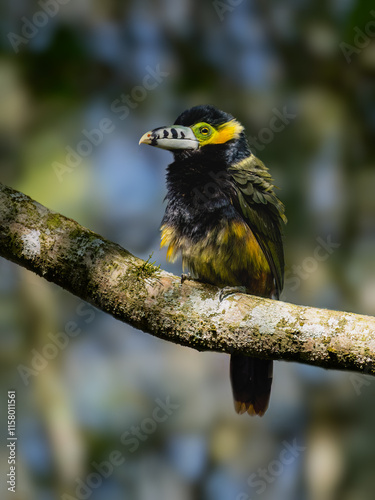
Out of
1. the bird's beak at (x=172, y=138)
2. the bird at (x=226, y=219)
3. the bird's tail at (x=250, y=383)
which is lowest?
the bird's tail at (x=250, y=383)

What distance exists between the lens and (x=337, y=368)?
239 cm

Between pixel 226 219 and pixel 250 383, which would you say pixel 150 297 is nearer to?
pixel 226 219

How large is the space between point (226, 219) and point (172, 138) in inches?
21.9

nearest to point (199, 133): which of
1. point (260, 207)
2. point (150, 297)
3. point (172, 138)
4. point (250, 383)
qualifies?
point (172, 138)

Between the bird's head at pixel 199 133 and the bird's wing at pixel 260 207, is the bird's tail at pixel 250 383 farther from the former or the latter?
the bird's head at pixel 199 133

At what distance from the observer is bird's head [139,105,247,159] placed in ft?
11.0

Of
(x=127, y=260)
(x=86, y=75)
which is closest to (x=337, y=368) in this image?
(x=127, y=260)

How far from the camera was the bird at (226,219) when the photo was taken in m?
3.26

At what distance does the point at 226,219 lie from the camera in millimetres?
3254

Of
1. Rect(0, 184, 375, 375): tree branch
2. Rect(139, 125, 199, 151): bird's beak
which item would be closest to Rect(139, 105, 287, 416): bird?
Rect(139, 125, 199, 151): bird's beak

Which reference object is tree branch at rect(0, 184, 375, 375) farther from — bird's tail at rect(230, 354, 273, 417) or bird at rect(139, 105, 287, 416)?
bird's tail at rect(230, 354, 273, 417)

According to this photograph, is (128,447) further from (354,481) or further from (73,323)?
(354,481)

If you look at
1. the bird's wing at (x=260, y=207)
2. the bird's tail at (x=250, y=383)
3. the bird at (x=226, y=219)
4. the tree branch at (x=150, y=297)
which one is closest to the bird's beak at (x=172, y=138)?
the bird at (x=226, y=219)

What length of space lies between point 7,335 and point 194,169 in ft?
11.0
